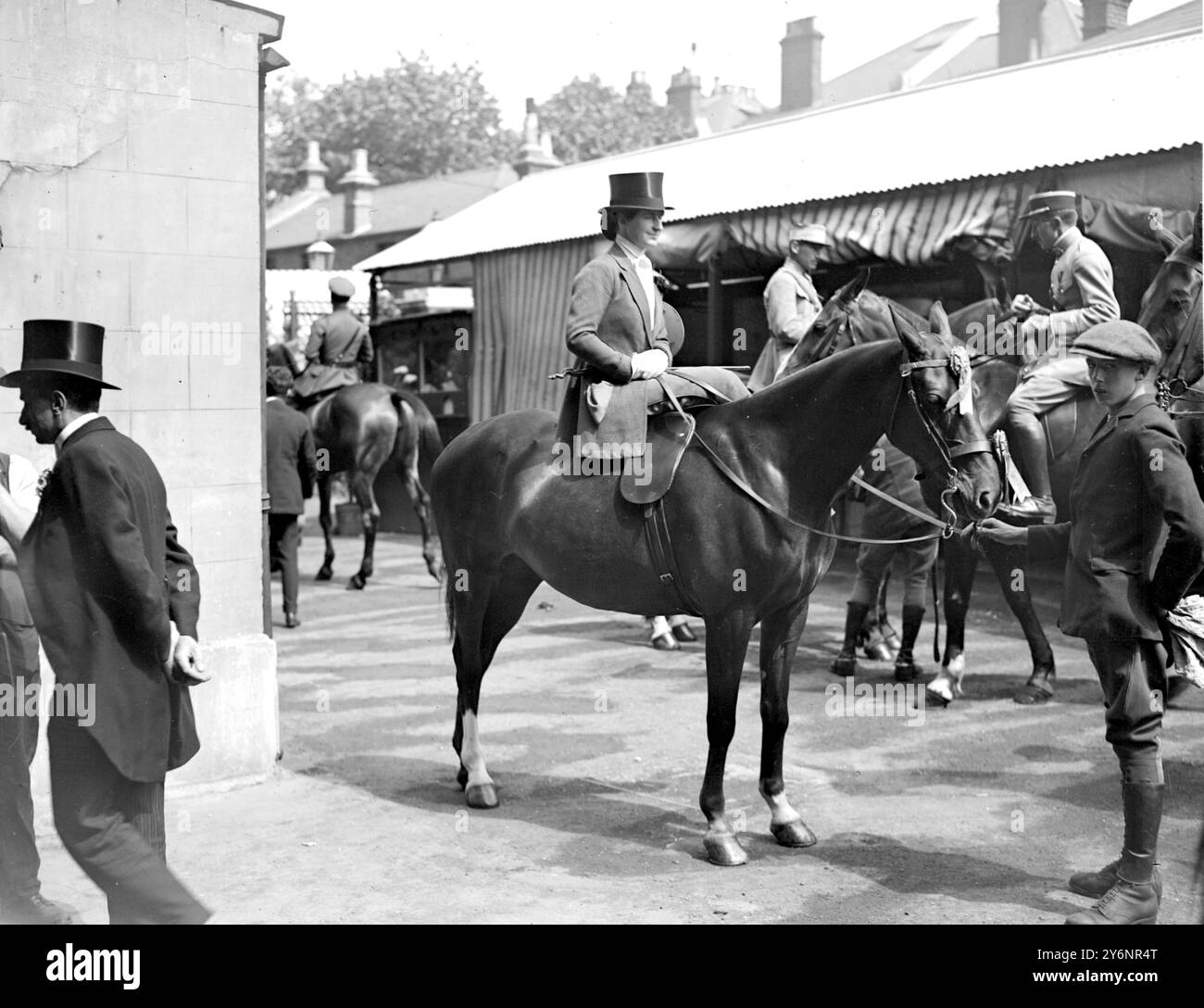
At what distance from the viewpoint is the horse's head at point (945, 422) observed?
17.3ft

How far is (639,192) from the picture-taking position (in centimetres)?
607

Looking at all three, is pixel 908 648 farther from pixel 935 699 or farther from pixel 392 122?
pixel 392 122

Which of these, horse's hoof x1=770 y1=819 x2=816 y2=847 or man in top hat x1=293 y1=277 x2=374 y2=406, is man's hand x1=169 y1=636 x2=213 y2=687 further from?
man in top hat x1=293 y1=277 x2=374 y2=406

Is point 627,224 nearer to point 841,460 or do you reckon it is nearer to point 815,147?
point 841,460

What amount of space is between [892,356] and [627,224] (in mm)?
1423

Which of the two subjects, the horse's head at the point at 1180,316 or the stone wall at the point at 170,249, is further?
the horse's head at the point at 1180,316

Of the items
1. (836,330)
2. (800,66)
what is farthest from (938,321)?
(800,66)

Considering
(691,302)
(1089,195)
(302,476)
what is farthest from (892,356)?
(691,302)

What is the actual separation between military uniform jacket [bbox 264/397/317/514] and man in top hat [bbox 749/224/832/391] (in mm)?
4424

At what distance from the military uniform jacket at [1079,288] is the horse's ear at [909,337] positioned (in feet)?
11.0

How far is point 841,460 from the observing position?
18.7 feet

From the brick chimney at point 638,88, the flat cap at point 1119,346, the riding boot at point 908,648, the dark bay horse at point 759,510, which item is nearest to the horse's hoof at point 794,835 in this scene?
the dark bay horse at point 759,510

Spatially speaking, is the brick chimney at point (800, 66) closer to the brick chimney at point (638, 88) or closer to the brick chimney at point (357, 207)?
the brick chimney at point (357, 207)
